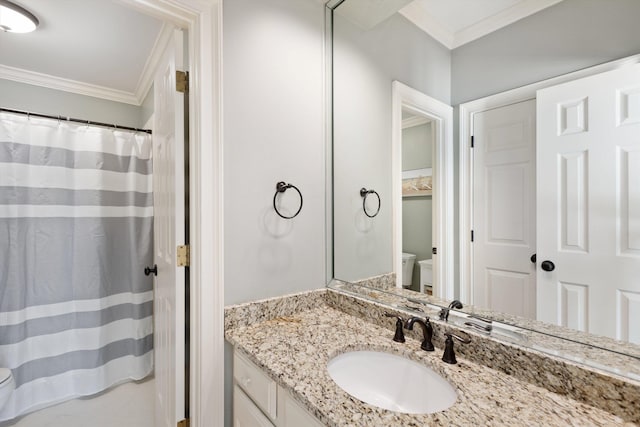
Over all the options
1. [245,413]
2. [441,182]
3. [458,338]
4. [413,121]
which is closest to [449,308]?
[458,338]

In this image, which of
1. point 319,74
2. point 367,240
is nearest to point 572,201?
point 367,240

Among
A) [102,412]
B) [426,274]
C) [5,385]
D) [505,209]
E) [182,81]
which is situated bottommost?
[102,412]

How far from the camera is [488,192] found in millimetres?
923

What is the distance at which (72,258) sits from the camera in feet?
7.00

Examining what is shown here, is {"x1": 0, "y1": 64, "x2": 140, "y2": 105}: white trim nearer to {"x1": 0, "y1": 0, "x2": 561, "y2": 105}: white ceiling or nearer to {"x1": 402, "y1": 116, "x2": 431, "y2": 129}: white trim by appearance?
{"x1": 0, "y1": 0, "x2": 561, "y2": 105}: white ceiling

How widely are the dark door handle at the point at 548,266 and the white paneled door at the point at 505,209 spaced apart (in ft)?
0.08

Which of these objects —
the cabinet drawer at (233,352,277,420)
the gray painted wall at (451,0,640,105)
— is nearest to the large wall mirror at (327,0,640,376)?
the gray painted wall at (451,0,640,105)

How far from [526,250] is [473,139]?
1.24 ft

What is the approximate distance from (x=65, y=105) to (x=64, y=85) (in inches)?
6.6

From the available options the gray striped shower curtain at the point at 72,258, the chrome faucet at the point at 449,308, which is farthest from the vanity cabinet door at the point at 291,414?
the gray striped shower curtain at the point at 72,258

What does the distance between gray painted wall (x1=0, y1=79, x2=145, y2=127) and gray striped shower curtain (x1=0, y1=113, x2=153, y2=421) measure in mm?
693

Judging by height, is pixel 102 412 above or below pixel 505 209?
below

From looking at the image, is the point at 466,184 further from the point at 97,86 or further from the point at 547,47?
the point at 97,86

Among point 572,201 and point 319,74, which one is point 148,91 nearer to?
point 319,74
